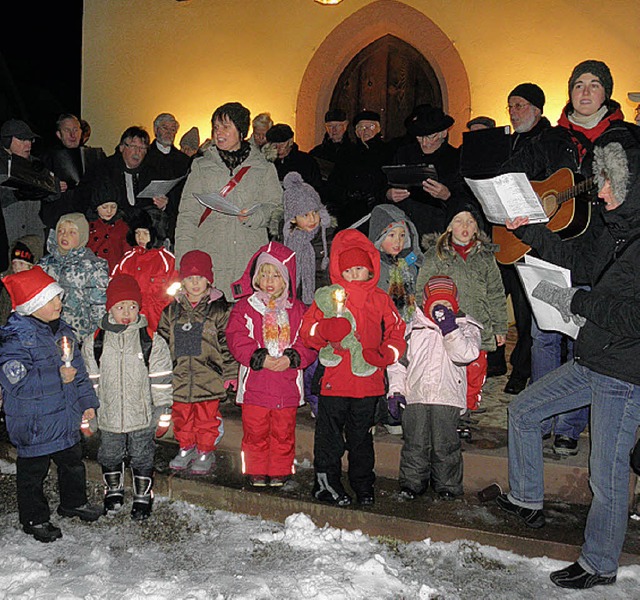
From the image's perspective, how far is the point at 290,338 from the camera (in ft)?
13.4

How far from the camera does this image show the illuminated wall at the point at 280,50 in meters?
6.56

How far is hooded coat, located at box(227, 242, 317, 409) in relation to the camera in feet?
13.0

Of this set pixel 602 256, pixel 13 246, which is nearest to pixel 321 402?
pixel 602 256

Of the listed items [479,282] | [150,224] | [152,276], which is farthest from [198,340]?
[479,282]

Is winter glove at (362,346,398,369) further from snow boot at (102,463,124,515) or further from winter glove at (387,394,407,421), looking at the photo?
snow boot at (102,463,124,515)

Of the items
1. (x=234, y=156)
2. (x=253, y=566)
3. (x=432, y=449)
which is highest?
(x=234, y=156)

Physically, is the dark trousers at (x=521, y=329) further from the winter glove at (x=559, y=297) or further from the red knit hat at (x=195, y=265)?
the red knit hat at (x=195, y=265)

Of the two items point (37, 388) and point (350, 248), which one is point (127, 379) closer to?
point (37, 388)

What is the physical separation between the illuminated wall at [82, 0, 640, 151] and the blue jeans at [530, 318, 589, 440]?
3.63m

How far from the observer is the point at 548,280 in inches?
126

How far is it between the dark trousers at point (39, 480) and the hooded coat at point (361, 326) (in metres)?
1.57

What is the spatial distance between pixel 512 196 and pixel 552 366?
4.21 ft

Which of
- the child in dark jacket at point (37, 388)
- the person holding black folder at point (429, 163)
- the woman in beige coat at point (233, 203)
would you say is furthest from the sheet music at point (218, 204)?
the person holding black folder at point (429, 163)

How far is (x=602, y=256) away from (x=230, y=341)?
221 centimetres
